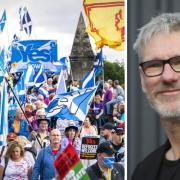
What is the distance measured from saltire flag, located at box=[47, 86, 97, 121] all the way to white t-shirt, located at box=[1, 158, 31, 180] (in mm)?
308

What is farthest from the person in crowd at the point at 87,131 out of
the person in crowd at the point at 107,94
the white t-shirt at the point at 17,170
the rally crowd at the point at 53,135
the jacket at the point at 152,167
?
the jacket at the point at 152,167

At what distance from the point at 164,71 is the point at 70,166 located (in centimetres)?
129

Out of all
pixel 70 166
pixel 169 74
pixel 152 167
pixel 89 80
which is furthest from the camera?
pixel 89 80

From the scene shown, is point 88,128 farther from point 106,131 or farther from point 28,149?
point 28,149

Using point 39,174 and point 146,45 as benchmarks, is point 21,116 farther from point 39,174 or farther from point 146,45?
point 146,45

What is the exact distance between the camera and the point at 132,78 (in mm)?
1590

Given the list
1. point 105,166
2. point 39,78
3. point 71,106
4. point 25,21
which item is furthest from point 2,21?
point 105,166

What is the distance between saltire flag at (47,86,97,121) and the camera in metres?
1.94

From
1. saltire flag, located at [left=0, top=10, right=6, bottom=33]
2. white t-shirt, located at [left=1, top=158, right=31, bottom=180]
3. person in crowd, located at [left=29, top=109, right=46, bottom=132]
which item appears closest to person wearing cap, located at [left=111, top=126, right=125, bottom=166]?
person in crowd, located at [left=29, top=109, right=46, bottom=132]

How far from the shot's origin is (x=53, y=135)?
199cm

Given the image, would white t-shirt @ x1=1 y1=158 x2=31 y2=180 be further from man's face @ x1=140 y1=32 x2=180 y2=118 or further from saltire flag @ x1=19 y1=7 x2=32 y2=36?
man's face @ x1=140 y1=32 x2=180 y2=118

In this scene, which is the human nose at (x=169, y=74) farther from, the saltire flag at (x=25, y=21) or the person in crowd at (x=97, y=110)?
the saltire flag at (x=25, y=21)

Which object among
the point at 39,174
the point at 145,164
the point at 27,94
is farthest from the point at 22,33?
the point at 145,164

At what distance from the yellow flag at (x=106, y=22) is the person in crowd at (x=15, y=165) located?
0.69 metres
